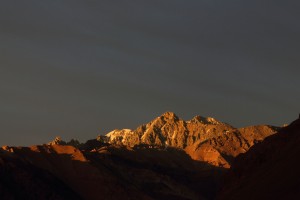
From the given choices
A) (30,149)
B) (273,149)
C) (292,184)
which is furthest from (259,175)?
(30,149)

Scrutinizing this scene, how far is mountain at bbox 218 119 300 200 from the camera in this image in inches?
2434

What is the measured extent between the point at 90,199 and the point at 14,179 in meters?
24.0

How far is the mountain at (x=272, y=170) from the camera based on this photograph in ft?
203

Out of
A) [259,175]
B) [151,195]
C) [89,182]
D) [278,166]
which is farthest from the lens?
[151,195]

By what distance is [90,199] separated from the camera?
6860 inches

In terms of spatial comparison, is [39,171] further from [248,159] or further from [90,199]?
[248,159]

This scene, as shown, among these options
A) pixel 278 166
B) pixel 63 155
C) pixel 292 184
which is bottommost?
pixel 292 184

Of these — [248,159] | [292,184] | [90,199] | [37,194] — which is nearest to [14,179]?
[37,194]

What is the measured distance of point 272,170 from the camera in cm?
7381

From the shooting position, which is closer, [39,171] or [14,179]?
[14,179]

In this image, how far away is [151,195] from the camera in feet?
654

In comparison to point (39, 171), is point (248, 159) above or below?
below

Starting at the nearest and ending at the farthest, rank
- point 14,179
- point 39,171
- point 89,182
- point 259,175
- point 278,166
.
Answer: point 278,166
point 259,175
point 14,179
point 39,171
point 89,182

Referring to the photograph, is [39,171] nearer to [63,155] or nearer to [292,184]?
[63,155]
